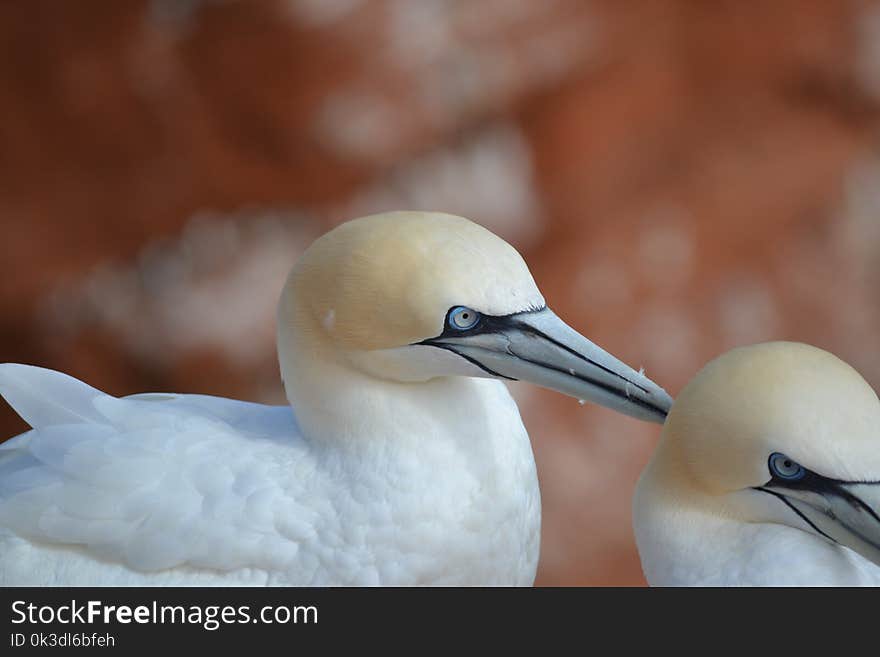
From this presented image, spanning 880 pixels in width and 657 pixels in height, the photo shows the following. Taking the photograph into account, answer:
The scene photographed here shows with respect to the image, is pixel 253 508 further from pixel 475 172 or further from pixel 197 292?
pixel 475 172

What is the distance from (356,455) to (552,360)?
17.2 inches

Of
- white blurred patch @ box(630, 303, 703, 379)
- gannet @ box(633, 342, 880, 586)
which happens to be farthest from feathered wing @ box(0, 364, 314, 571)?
white blurred patch @ box(630, 303, 703, 379)

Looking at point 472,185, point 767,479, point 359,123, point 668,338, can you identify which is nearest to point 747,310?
point 668,338

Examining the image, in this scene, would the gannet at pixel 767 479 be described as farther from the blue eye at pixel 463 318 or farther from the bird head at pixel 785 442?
the blue eye at pixel 463 318

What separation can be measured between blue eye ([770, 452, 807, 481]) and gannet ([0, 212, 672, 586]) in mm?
256

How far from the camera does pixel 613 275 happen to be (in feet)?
14.9

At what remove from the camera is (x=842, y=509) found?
2338mm

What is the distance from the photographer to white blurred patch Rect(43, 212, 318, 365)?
4.34m

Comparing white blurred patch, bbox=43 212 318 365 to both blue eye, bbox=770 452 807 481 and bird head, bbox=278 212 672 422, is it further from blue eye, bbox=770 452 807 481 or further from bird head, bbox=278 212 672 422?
blue eye, bbox=770 452 807 481

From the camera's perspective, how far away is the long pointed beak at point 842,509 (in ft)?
7.55

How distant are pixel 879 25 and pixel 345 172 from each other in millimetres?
1817

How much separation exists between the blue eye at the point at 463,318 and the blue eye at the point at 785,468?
587 mm
